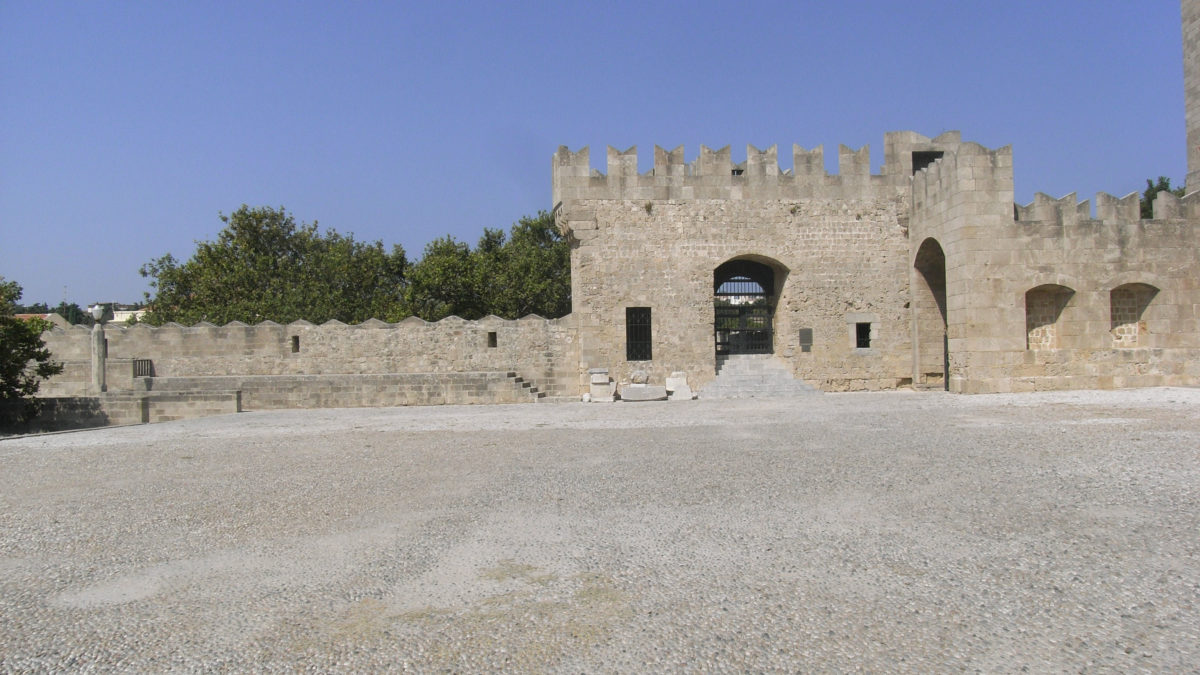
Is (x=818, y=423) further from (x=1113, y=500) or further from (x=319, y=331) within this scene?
(x=319, y=331)

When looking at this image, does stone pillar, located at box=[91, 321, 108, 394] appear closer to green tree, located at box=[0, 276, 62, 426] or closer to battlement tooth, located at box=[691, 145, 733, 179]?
green tree, located at box=[0, 276, 62, 426]

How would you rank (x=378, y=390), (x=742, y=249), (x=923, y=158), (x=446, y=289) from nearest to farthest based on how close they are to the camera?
(x=378, y=390) → (x=742, y=249) → (x=923, y=158) → (x=446, y=289)

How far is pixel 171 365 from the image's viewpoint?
17.2m

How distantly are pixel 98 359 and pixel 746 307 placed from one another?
47.9 feet

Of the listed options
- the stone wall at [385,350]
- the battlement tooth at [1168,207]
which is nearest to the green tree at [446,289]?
the stone wall at [385,350]

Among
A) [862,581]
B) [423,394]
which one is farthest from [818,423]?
[423,394]

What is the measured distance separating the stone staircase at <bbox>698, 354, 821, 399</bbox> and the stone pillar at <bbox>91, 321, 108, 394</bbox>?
13012 millimetres

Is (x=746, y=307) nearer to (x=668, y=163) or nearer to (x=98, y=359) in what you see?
(x=668, y=163)

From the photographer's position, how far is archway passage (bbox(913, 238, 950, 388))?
16406mm

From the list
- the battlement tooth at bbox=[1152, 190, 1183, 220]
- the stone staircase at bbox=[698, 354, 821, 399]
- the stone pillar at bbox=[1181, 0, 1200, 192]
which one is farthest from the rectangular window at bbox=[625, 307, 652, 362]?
the stone pillar at bbox=[1181, 0, 1200, 192]

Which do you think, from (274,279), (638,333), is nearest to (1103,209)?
(638,333)

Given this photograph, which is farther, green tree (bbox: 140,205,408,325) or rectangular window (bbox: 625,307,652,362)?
green tree (bbox: 140,205,408,325)

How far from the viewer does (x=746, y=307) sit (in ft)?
60.3

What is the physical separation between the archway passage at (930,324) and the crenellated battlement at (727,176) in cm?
185
